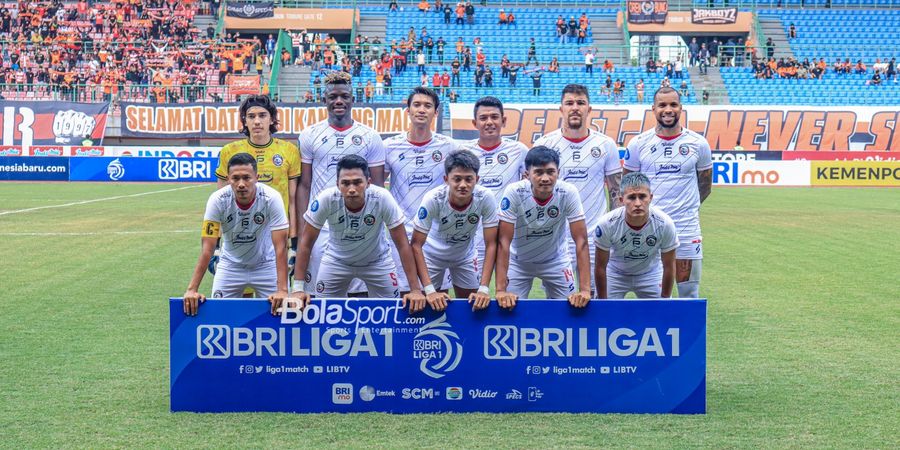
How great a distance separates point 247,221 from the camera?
7.50 metres

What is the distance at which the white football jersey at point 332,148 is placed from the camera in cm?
846

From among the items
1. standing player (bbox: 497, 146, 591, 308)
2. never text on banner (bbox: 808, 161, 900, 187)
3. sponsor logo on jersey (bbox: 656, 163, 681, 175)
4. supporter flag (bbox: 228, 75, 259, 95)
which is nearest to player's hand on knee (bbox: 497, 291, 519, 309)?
standing player (bbox: 497, 146, 591, 308)

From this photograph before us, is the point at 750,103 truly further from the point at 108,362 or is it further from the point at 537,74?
the point at 108,362

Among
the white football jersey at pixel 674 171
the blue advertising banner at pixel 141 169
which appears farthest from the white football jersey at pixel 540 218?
the blue advertising banner at pixel 141 169

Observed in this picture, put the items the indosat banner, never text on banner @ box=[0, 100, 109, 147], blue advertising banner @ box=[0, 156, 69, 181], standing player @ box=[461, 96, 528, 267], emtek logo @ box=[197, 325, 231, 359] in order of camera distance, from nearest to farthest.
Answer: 1. emtek logo @ box=[197, 325, 231, 359]
2. standing player @ box=[461, 96, 528, 267]
3. blue advertising banner @ box=[0, 156, 69, 181]
4. never text on banner @ box=[0, 100, 109, 147]
5. the indosat banner

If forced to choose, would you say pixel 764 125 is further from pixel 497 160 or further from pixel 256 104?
pixel 256 104

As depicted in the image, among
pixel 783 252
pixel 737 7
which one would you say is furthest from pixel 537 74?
pixel 783 252

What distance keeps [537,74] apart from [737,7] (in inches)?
563

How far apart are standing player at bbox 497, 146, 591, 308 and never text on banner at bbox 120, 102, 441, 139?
33.2 m

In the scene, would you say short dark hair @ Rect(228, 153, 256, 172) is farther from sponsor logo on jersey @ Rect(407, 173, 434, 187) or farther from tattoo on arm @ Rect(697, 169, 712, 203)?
tattoo on arm @ Rect(697, 169, 712, 203)

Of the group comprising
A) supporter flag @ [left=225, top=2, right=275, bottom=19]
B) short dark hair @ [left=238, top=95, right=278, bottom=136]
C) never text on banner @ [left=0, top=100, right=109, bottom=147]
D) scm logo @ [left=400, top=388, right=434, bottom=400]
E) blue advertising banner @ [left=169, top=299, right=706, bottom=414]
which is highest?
supporter flag @ [left=225, top=2, right=275, bottom=19]

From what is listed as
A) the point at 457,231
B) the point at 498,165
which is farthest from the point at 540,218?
the point at 498,165

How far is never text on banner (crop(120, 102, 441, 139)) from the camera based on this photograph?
40969mm

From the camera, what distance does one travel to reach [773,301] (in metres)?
11.7
